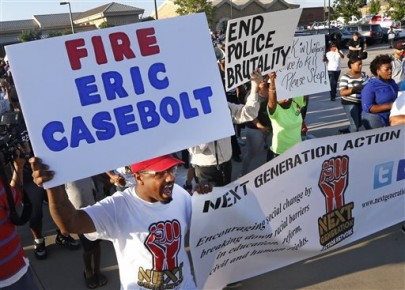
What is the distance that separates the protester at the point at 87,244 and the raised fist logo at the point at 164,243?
1513 mm

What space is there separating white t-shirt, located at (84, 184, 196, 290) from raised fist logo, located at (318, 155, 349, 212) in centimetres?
158

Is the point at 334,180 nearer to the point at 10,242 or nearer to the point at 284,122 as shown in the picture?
the point at 284,122

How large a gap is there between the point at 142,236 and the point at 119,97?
0.72 meters

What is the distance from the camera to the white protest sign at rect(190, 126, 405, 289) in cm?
278

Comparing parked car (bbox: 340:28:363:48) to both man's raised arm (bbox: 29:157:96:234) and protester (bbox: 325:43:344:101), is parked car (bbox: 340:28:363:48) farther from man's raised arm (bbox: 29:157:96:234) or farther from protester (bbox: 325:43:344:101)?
man's raised arm (bbox: 29:157:96:234)

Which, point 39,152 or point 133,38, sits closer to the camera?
point 39,152

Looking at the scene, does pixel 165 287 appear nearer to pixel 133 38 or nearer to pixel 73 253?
pixel 133 38

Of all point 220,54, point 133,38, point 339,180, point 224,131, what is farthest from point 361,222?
point 220,54

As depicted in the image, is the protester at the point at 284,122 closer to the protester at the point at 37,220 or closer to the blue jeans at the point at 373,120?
the blue jeans at the point at 373,120

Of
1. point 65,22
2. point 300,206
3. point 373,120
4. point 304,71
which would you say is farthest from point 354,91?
point 65,22

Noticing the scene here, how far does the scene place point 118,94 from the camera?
→ 77.9 inches

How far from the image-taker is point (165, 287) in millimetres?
2154

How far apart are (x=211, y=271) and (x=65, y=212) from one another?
4.54ft

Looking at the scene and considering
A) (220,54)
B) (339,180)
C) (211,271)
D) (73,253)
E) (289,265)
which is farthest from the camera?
(220,54)
